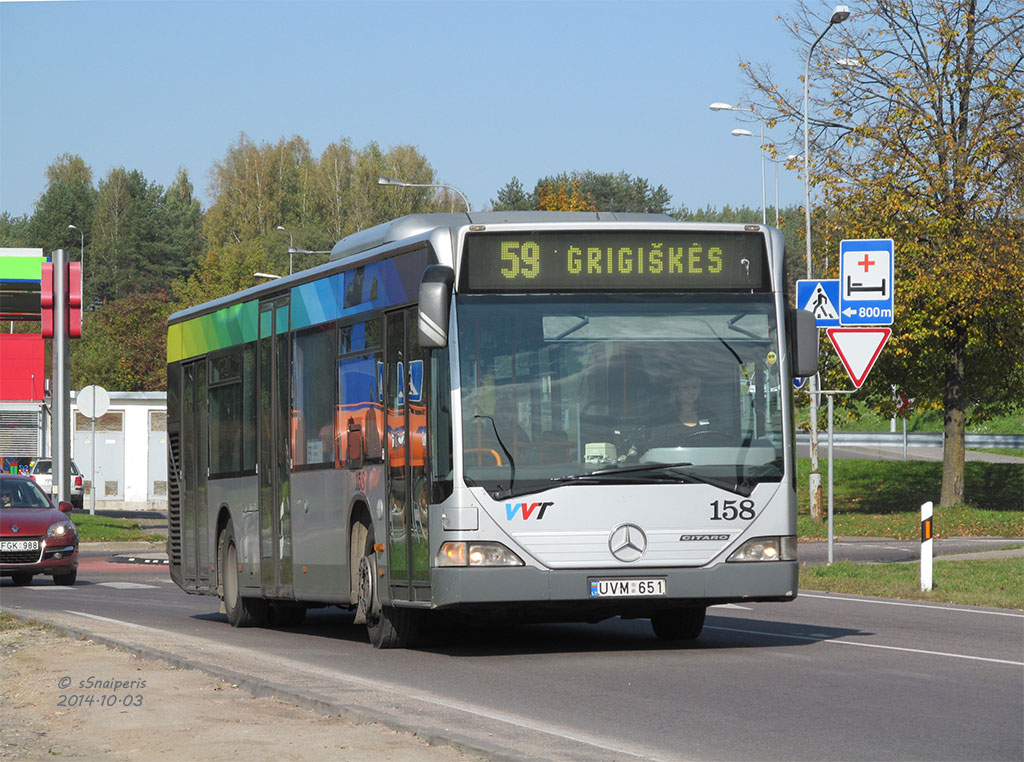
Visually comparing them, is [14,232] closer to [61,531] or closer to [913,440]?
[913,440]

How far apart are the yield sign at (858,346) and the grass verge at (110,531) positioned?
19330 millimetres

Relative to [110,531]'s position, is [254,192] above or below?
above

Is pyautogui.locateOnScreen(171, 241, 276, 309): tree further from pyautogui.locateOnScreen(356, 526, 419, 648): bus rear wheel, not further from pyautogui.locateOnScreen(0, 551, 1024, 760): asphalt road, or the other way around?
pyautogui.locateOnScreen(356, 526, 419, 648): bus rear wheel

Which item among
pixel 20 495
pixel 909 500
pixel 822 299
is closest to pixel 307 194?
pixel 909 500

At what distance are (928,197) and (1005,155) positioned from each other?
1873 mm

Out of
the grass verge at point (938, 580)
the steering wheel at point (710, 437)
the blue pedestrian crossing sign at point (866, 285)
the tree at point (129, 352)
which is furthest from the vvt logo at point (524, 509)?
the tree at point (129, 352)

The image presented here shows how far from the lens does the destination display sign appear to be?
13.0m

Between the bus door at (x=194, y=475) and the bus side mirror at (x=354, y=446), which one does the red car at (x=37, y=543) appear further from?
the bus side mirror at (x=354, y=446)

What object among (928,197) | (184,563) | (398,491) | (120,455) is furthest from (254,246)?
A: (398,491)

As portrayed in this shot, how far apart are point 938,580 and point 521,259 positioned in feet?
35.1

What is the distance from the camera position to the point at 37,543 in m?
25.7

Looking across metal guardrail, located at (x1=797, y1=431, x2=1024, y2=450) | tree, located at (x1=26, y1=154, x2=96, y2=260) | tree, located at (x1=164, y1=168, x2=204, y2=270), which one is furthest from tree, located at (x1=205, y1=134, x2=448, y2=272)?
metal guardrail, located at (x1=797, y1=431, x2=1024, y2=450)

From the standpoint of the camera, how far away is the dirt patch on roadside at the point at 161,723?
27.3 ft

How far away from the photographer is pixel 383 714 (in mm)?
9164
